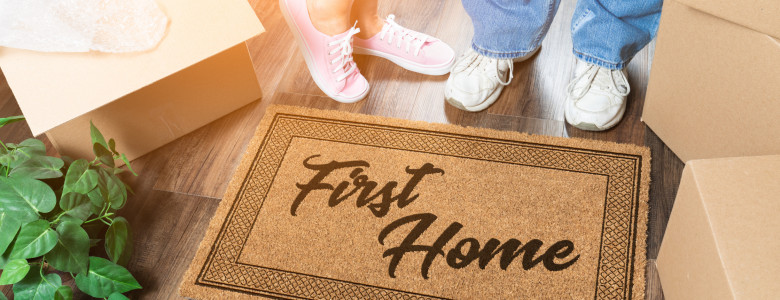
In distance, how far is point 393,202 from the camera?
107cm

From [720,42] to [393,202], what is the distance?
66cm

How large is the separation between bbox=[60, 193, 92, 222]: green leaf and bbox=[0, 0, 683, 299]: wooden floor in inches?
6.9

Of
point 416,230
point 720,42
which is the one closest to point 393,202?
point 416,230

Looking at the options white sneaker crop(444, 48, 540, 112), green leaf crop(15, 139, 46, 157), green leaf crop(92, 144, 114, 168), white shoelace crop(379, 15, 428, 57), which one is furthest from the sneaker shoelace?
green leaf crop(15, 139, 46, 157)

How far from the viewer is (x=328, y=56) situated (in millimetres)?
1244

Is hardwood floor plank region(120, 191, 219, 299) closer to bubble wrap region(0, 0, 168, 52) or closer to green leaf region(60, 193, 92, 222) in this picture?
green leaf region(60, 193, 92, 222)

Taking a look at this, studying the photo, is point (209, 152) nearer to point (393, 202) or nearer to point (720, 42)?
point (393, 202)

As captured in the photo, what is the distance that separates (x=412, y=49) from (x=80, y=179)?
0.82 meters

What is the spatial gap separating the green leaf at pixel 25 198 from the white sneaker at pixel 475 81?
846mm

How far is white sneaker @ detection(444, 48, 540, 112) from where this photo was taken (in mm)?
1206

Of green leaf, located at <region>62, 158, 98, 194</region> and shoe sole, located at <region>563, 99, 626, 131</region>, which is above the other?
green leaf, located at <region>62, 158, 98, 194</region>

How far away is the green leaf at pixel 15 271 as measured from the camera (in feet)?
2.62

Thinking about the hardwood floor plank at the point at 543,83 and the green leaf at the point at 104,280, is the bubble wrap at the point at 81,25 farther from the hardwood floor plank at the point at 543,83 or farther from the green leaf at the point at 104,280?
the hardwood floor plank at the point at 543,83

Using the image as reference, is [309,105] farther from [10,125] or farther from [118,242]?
[10,125]
